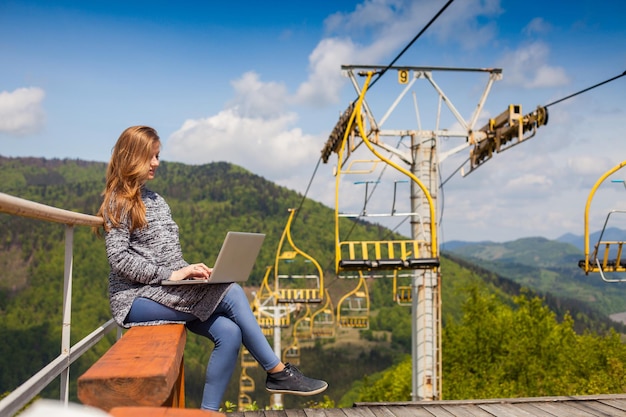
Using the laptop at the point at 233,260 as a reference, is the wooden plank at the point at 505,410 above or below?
below

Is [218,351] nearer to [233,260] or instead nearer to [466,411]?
[233,260]

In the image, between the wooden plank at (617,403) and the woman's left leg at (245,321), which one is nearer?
the woman's left leg at (245,321)

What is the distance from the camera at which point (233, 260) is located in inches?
107

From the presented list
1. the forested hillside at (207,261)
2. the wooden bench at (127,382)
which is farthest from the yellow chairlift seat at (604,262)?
the forested hillside at (207,261)

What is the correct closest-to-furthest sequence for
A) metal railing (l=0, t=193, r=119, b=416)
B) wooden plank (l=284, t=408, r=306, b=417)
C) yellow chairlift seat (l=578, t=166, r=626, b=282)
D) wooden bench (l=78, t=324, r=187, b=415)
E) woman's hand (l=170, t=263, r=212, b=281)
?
wooden bench (l=78, t=324, r=187, b=415)
metal railing (l=0, t=193, r=119, b=416)
woman's hand (l=170, t=263, r=212, b=281)
wooden plank (l=284, t=408, r=306, b=417)
yellow chairlift seat (l=578, t=166, r=626, b=282)

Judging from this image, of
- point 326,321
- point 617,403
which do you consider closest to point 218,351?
point 617,403

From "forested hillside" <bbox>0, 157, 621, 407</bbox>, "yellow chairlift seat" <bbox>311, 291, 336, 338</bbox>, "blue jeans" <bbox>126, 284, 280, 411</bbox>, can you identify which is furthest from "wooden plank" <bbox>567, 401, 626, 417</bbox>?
"forested hillside" <bbox>0, 157, 621, 407</bbox>

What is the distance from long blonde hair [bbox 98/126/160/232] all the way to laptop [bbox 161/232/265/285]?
11.9 inches

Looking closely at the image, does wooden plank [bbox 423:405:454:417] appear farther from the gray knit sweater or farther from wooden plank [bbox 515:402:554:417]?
the gray knit sweater

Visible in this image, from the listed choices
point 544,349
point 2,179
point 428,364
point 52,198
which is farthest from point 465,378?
point 2,179

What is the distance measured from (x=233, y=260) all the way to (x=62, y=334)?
0.70 metres

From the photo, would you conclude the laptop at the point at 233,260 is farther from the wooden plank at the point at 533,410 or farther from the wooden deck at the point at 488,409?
the wooden plank at the point at 533,410

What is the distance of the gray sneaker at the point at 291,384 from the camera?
2.88 meters

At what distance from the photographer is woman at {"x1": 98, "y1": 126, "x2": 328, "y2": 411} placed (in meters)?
2.70
